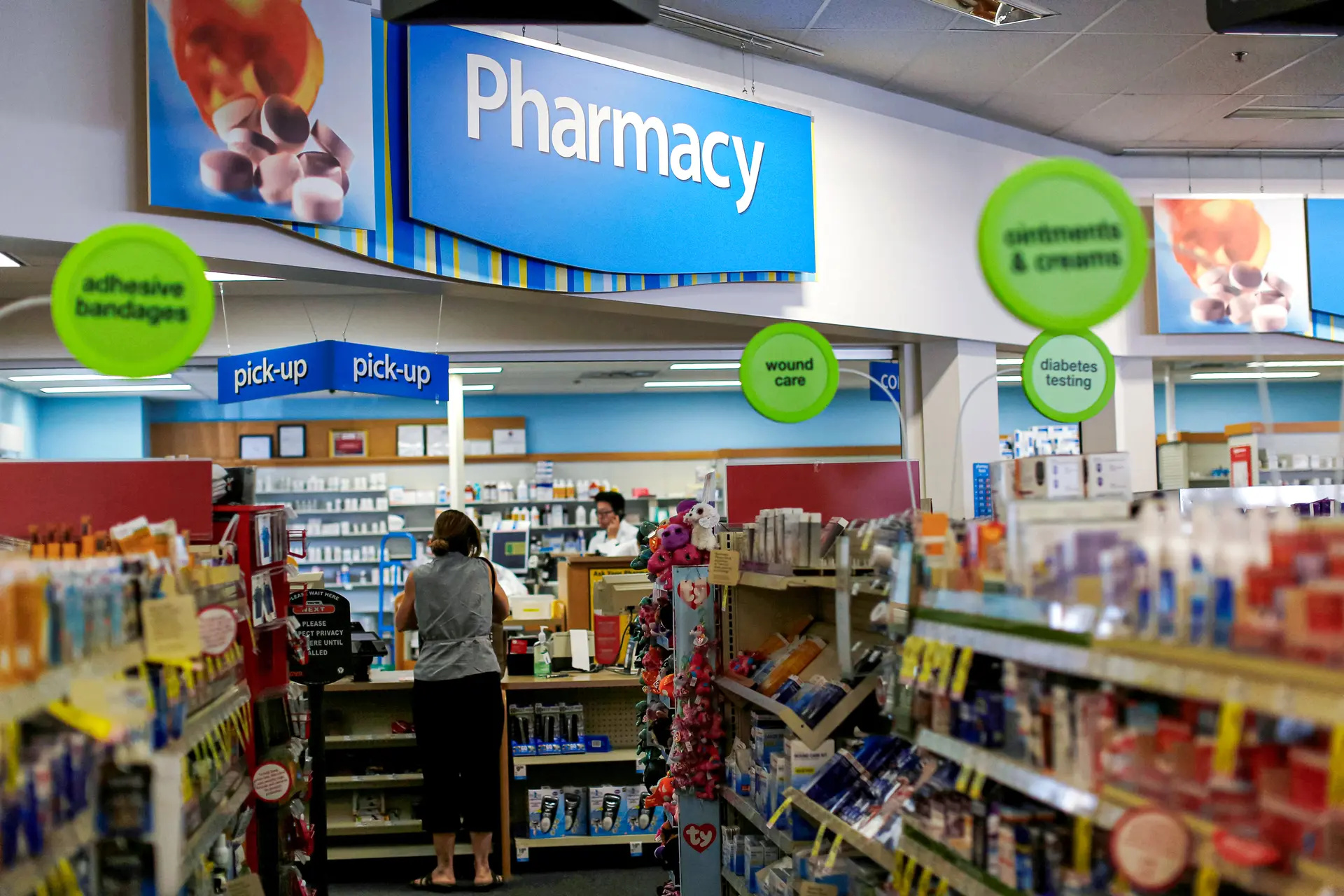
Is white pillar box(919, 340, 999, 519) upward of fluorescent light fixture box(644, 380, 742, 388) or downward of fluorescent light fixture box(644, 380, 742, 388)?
downward

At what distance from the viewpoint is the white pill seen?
514cm

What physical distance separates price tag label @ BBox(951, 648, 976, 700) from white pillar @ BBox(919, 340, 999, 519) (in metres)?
5.90

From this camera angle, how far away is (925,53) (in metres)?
7.42

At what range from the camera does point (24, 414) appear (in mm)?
12195

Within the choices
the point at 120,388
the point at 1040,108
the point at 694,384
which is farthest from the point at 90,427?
the point at 1040,108

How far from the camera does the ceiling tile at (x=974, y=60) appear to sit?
23.4 ft

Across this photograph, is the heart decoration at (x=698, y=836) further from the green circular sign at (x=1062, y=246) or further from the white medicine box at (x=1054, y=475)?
the green circular sign at (x=1062, y=246)

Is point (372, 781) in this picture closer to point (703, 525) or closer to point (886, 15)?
point (703, 525)

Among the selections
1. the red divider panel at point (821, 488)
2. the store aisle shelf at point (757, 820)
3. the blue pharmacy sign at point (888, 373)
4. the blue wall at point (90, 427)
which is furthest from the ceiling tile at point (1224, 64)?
the blue wall at point (90, 427)

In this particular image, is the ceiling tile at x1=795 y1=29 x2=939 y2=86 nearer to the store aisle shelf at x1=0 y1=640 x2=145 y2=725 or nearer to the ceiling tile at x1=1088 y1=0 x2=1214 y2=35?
the ceiling tile at x1=1088 y1=0 x2=1214 y2=35

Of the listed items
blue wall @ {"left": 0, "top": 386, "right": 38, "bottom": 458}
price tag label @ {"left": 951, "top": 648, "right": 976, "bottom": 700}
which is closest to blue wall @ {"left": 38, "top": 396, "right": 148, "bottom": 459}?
blue wall @ {"left": 0, "top": 386, "right": 38, "bottom": 458}

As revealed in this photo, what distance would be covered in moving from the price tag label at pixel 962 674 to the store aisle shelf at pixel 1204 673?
215mm

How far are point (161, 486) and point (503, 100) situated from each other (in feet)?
9.90

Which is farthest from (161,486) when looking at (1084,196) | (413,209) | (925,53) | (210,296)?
(925,53)
